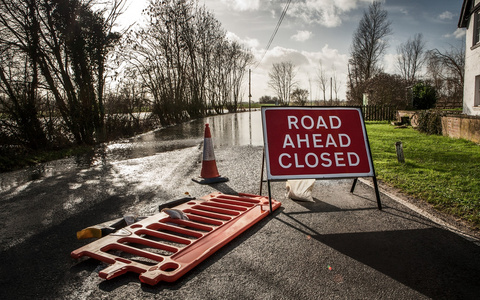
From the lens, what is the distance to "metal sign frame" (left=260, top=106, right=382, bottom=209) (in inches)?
175

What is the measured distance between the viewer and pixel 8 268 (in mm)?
2996

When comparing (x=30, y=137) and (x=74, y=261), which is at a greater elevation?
(x=30, y=137)

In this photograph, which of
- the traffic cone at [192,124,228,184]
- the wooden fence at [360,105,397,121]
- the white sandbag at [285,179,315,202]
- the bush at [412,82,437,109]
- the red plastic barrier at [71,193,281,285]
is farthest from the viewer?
the bush at [412,82,437,109]

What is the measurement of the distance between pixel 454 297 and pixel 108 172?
6.93 metres

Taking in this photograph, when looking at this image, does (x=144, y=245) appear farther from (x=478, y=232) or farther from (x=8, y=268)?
(x=478, y=232)

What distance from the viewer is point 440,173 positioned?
6152 millimetres

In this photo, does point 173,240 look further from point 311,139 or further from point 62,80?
point 62,80

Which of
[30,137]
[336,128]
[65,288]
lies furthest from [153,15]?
[65,288]

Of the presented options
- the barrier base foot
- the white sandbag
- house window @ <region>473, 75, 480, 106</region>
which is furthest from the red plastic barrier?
house window @ <region>473, 75, 480, 106</region>

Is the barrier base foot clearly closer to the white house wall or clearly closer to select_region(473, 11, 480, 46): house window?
the white house wall

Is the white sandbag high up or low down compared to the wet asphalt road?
up

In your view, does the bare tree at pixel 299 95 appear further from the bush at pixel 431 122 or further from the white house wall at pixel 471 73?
the bush at pixel 431 122

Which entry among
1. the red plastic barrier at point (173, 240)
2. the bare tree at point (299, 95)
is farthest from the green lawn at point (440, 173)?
the bare tree at point (299, 95)

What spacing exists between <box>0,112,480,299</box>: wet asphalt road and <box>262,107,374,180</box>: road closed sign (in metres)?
0.55
